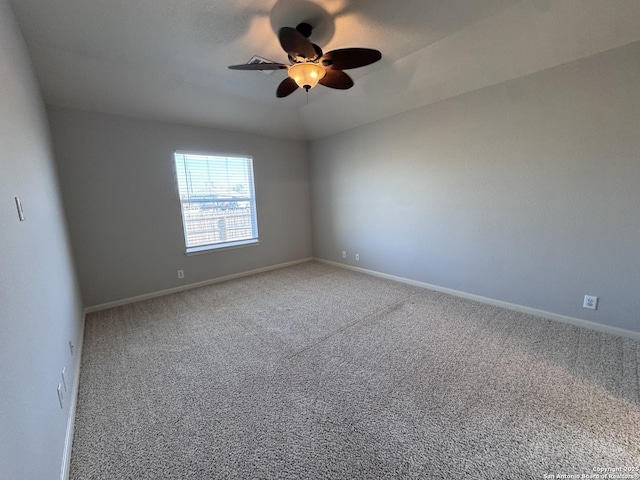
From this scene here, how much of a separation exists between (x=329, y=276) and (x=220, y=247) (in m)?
1.81

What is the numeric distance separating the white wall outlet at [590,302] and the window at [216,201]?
420cm

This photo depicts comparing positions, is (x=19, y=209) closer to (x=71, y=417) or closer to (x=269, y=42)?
(x=71, y=417)

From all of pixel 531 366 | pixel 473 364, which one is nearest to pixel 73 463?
pixel 473 364

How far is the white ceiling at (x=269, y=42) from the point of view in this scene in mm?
1888

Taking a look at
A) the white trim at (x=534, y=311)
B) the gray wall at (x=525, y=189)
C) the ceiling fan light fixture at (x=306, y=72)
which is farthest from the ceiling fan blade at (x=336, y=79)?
the white trim at (x=534, y=311)

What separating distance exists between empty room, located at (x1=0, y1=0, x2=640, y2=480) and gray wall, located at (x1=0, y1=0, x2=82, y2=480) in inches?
0.8

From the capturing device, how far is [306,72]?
190 centimetres

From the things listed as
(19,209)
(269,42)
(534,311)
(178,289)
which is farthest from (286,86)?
(534,311)

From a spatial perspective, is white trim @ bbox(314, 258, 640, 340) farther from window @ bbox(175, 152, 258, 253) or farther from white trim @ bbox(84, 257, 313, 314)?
window @ bbox(175, 152, 258, 253)

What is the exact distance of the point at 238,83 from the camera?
3.00 meters

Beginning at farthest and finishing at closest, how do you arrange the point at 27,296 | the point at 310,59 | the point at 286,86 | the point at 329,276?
1. the point at 329,276
2. the point at 286,86
3. the point at 310,59
4. the point at 27,296

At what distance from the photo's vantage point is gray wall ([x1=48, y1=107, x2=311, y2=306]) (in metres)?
2.90

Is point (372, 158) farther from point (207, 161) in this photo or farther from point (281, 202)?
A: point (207, 161)

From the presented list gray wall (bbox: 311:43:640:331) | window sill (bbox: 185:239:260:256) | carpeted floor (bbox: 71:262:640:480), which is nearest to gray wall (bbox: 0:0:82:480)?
carpeted floor (bbox: 71:262:640:480)
